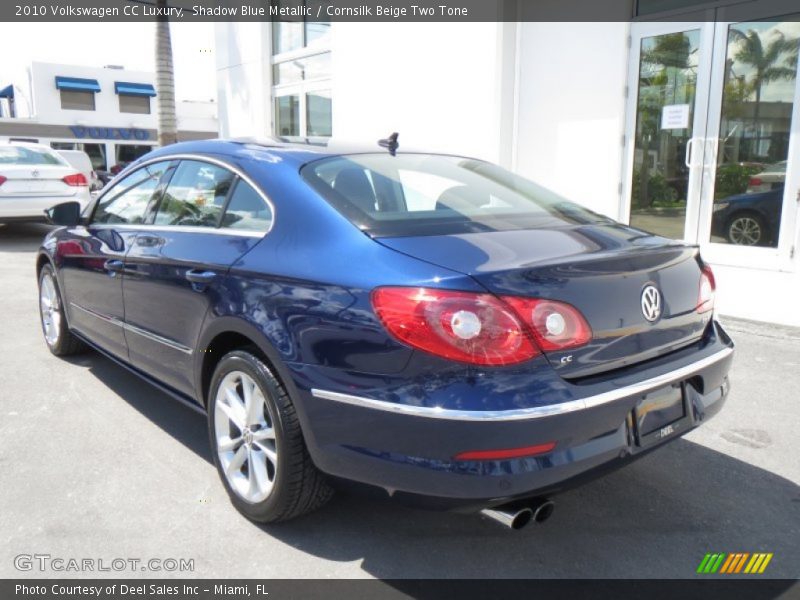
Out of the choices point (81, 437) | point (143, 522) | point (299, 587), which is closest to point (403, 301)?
point (299, 587)

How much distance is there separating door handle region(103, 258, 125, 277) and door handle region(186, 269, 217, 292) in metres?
0.84

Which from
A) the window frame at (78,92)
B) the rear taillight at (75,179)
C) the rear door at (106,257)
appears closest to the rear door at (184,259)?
the rear door at (106,257)

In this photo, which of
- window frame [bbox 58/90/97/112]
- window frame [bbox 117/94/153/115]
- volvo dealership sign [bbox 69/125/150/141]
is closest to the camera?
window frame [bbox 58/90/97/112]

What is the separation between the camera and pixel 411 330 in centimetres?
210

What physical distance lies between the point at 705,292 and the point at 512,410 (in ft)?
4.08

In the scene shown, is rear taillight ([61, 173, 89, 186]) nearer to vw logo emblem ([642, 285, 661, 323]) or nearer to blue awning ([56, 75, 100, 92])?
vw logo emblem ([642, 285, 661, 323])

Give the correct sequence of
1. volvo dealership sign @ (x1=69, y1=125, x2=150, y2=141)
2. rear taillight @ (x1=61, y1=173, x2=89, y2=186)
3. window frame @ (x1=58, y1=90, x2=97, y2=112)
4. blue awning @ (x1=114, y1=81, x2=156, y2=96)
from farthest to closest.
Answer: blue awning @ (x1=114, y1=81, x2=156, y2=96) → volvo dealership sign @ (x1=69, y1=125, x2=150, y2=141) → window frame @ (x1=58, y1=90, x2=97, y2=112) → rear taillight @ (x1=61, y1=173, x2=89, y2=186)

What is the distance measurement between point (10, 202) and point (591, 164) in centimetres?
888

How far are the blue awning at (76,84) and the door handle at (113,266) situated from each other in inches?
1664

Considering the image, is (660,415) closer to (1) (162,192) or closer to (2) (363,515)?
(2) (363,515)

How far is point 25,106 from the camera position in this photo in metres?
42.4

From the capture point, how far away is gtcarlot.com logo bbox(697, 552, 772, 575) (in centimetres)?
248

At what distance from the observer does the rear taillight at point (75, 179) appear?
36.6 ft

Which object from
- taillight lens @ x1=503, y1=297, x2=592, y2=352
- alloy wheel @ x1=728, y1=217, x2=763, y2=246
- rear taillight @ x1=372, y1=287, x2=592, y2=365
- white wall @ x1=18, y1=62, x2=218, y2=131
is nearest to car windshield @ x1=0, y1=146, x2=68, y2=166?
alloy wheel @ x1=728, y1=217, x2=763, y2=246
